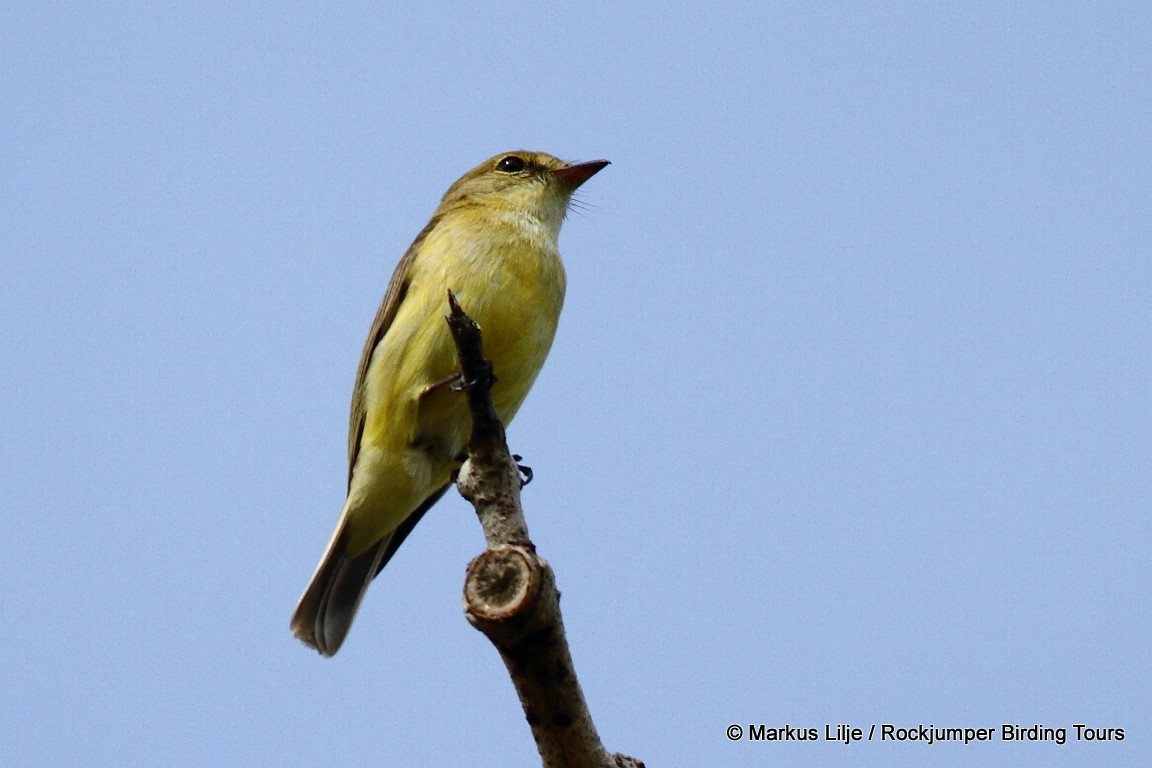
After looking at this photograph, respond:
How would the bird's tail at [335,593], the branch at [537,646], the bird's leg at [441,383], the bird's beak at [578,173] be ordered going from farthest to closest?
the bird's beak at [578,173]
the bird's tail at [335,593]
the bird's leg at [441,383]
the branch at [537,646]

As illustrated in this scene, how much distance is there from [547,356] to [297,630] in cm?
196

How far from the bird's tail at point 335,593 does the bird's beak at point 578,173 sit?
2.48m

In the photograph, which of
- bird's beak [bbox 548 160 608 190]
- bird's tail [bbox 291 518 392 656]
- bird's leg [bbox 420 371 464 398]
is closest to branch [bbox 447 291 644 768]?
bird's leg [bbox 420 371 464 398]

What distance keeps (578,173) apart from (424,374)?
2.21 metres

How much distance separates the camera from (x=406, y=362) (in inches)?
240

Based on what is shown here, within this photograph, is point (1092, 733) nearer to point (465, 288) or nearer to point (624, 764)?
point (624, 764)

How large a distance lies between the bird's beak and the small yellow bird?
639 mm

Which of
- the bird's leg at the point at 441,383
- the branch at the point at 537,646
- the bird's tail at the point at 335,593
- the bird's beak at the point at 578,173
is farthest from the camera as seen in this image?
the bird's beak at the point at 578,173

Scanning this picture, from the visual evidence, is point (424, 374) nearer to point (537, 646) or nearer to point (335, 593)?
point (335, 593)

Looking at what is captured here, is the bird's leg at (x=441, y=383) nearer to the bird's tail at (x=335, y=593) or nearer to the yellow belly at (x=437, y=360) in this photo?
the yellow belly at (x=437, y=360)

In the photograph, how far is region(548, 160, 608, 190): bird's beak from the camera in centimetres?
768

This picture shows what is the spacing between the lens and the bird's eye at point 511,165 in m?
7.78

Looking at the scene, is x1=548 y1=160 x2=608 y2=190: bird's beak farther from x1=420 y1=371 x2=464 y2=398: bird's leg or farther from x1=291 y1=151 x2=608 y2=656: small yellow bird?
x1=420 y1=371 x2=464 y2=398: bird's leg

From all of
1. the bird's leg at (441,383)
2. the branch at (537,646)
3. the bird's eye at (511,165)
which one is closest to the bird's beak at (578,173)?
the bird's eye at (511,165)
